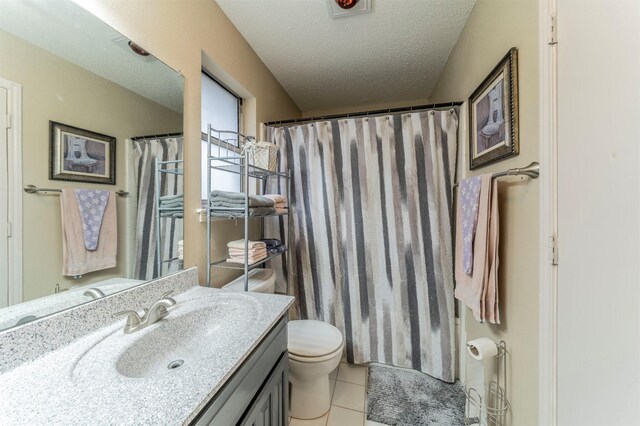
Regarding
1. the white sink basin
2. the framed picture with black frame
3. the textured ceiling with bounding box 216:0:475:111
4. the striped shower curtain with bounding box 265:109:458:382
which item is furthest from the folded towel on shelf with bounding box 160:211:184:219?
the textured ceiling with bounding box 216:0:475:111

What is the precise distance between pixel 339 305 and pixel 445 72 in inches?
81.4

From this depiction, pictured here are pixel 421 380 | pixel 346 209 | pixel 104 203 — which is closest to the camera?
pixel 104 203

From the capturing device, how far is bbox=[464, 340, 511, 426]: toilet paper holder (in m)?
1.03

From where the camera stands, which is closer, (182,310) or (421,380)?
(182,310)

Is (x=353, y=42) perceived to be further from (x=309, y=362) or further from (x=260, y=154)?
(x=309, y=362)

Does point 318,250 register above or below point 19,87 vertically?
below

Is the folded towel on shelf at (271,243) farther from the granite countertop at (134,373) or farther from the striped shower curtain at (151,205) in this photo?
the granite countertop at (134,373)

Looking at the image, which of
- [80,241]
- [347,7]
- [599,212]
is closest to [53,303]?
[80,241]

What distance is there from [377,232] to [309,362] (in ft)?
3.04

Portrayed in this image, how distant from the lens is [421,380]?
1602mm

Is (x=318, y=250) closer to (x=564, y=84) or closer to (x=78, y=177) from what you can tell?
(x=78, y=177)

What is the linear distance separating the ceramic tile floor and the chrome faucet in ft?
3.53

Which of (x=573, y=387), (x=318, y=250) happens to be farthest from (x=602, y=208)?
(x=318, y=250)

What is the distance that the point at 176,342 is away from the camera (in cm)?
82
